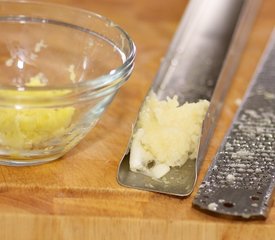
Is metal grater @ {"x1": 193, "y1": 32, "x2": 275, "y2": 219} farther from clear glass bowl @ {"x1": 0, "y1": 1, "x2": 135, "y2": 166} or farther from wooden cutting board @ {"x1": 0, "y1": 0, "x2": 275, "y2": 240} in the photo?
clear glass bowl @ {"x1": 0, "y1": 1, "x2": 135, "y2": 166}

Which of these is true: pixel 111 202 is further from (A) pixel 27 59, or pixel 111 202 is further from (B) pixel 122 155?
(A) pixel 27 59

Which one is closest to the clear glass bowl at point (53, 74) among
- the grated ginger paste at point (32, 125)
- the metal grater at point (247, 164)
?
the grated ginger paste at point (32, 125)

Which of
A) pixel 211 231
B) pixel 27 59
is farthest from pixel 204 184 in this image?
pixel 27 59

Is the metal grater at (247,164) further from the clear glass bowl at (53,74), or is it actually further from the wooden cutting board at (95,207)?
the clear glass bowl at (53,74)

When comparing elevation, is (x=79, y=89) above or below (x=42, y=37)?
above

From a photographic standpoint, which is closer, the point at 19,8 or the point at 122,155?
the point at 122,155

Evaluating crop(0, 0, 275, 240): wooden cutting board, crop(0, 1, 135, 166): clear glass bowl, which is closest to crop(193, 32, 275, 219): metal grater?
crop(0, 0, 275, 240): wooden cutting board

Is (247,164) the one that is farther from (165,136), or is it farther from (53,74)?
(53,74)
